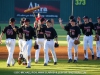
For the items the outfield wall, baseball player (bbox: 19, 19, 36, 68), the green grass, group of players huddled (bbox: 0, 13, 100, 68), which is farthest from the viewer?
the outfield wall

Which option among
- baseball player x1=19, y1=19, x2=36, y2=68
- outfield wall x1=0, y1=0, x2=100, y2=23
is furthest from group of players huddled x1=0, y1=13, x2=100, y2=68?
outfield wall x1=0, y1=0, x2=100, y2=23

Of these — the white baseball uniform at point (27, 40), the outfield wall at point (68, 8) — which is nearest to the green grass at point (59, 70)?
the white baseball uniform at point (27, 40)

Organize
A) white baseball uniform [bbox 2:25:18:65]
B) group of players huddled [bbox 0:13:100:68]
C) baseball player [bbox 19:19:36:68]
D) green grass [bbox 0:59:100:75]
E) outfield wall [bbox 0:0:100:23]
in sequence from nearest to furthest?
green grass [bbox 0:59:100:75] → baseball player [bbox 19:19:36:68] → group of players huddled [bbox 0:13:100:68] → white baseball uniform [bbox 2:25:18:65] → outfield wall [bbox 0:0:100:23]

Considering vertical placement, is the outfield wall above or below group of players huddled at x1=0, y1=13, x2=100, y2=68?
above

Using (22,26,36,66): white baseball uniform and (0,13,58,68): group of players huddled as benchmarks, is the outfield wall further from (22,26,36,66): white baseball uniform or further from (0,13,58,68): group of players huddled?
(22,26,36,66): white baseball uniform

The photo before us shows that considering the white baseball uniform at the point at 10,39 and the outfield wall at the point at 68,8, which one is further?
the outfield wall at the point at 68,8

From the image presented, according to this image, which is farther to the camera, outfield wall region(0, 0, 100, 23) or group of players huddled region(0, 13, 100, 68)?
outfield wall region(0, 0, 100, 23)

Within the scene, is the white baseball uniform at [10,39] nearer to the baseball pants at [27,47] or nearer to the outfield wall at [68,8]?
the baseball pants at [27,47]

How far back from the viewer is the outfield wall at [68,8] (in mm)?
63500

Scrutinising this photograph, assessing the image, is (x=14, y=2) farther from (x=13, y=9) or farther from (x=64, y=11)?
(x=64, y=11)

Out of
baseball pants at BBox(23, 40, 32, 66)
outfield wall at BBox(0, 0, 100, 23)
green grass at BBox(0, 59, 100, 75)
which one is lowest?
green grass at BBox(0, 59, 100, 75)

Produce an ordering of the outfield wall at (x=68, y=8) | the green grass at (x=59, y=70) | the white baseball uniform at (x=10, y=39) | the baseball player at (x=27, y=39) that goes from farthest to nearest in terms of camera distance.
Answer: the outfield wall at (x=68, y=8), the white baseball uniform at (x=10, y=39), the baseball player at (x=27, y=39), the green grass at (x=59, y=70)

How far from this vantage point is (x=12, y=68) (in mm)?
17078

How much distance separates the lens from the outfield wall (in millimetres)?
63500
